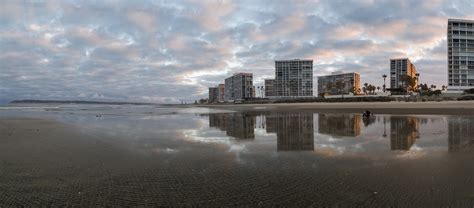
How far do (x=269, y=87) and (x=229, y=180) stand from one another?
17271 cm

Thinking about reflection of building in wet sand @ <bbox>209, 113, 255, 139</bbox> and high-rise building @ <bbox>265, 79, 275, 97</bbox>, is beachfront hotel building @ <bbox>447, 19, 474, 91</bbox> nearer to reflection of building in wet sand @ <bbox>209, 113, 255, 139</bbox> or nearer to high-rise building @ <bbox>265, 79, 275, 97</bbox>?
high-rise building @ <bbox>265, 79, 275, 97</bbox>

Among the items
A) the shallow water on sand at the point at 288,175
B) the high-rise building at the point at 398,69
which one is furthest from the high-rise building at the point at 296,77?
the shallow water on sand at the point at 288,175

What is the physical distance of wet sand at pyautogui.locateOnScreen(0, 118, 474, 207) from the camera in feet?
16.3

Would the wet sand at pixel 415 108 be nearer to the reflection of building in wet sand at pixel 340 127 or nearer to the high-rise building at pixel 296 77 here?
the reflection of building in wet sand at pixel 340 127

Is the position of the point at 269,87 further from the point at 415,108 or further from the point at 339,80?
the point at 415,108

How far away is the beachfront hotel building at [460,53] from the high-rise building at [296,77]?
220 ft

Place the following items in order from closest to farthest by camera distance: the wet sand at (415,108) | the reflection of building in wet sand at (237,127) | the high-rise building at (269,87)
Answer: the reflection of building in wet sand at (237,127) → the wet sand at (415,108) → the high-rise building at (269,87)

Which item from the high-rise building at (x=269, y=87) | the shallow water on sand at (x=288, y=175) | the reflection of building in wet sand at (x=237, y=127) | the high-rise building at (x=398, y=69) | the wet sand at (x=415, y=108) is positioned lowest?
the shallow water on sand at (x=288, y=175)

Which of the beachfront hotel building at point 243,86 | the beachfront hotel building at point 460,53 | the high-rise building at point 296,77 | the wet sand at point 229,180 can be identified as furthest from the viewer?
the beachfront hotel building at point 243,86

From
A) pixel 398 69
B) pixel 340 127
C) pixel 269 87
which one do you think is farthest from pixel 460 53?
pixel 340 127

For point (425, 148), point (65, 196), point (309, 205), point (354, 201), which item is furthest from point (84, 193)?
point (425, 148)

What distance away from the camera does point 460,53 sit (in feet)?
351

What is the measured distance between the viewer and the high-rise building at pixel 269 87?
17235 cm

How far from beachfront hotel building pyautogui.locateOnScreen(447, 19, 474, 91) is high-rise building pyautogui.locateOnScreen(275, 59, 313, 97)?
220ft
